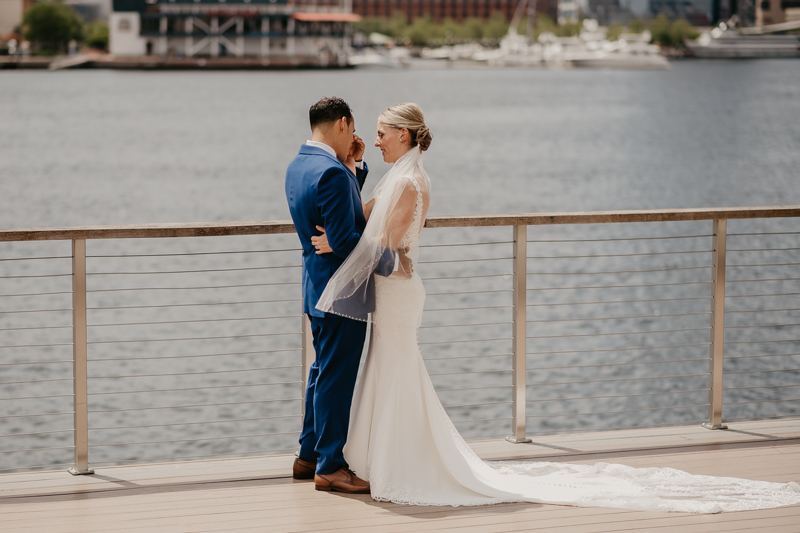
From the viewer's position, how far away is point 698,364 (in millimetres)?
17547

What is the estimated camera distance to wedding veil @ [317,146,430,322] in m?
3.50

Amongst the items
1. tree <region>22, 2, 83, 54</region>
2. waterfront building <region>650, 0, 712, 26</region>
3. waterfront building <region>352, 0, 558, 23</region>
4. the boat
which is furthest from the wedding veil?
waterfront building <region>650, 0, 712, 26</region>

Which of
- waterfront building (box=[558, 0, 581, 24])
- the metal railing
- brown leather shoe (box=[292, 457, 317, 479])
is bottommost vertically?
the metal railing

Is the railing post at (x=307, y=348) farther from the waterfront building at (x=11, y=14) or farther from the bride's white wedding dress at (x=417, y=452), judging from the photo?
the waterfront building at (x=11, y=14)

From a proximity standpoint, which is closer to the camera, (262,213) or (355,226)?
(355,226)

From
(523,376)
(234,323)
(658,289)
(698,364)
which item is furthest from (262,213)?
(523,376)

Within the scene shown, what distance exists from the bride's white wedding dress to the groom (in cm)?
8

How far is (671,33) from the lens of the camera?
156 meters

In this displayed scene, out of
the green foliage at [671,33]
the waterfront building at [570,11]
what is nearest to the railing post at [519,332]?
the green foliage at [671,33]

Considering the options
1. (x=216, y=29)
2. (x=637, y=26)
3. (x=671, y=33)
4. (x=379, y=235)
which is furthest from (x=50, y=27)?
(x=379, y=235)

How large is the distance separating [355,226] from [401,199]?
0.22m

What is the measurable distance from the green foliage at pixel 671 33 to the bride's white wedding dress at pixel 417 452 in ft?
536

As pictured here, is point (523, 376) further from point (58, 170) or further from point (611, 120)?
point (611, 120)

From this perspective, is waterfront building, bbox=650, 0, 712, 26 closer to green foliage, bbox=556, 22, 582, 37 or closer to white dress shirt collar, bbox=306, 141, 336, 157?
green foliage, bbox=556, 22, 582, 37
